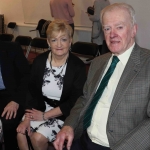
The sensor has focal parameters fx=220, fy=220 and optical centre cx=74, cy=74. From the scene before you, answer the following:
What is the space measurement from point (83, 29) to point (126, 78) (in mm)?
5245

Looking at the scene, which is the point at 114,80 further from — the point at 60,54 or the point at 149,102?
the point at 60,54

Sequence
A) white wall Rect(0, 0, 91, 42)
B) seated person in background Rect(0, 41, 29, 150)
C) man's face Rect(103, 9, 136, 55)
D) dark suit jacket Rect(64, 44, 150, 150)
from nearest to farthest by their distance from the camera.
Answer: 1. dark suit jacket Rect(64, 44, 150, 150)
2. man's face Rect(103, 9, 136, 55)
3. seated person in background Rect(0, 41, 29, 150)
4. white wall Rect(0, 0, 91, 42)

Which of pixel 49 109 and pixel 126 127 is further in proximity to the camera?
pixel 49 109

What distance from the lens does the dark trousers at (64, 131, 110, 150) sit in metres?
1.47

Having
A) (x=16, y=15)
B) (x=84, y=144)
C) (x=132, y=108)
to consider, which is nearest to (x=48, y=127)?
(x=84, y=144)

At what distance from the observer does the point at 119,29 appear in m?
1.40

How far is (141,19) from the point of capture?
433 cm

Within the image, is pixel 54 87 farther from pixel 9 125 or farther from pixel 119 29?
pixel 119 29

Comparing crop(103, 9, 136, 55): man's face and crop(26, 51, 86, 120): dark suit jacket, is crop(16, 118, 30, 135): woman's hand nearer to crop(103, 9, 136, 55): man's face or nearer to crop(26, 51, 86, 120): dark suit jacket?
crop(26, 51, 86, 120): dark suit jacket

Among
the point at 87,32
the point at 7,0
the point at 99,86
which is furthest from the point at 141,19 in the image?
the point at 7,0

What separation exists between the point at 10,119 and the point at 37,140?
1.26 feet

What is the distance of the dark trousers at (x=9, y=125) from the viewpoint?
80.7 inches

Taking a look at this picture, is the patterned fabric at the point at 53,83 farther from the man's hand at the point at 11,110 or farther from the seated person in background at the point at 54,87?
the man's hand at the point at 11,110

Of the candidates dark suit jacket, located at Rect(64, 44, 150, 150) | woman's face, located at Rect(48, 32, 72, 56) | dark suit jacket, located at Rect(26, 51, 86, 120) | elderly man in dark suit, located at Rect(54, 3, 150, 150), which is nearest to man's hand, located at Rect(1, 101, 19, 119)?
dark suit jacket, located at Rect(26, 51, 86, 120)
